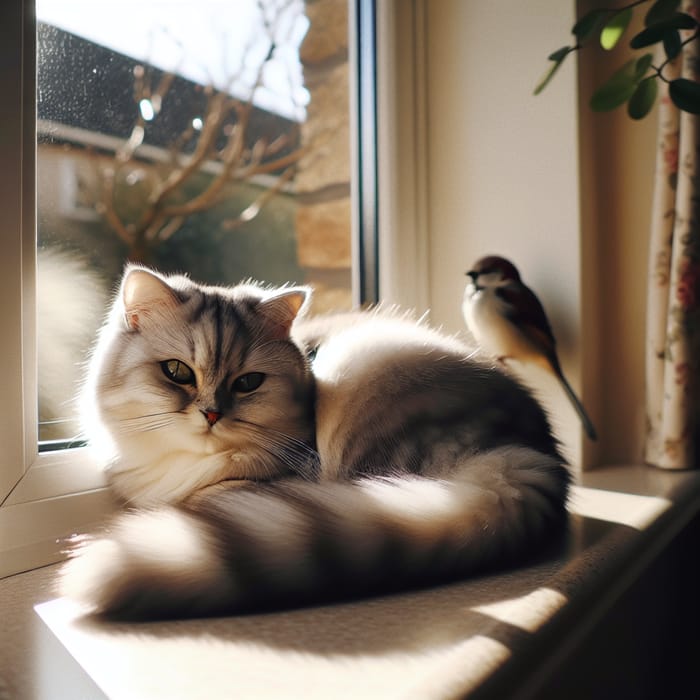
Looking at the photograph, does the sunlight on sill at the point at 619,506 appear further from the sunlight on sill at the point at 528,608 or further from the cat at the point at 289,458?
the sunlight on sill at the point at 528,608

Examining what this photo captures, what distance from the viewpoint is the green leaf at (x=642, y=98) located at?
1120 mm

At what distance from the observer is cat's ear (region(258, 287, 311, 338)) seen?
1.03 meters

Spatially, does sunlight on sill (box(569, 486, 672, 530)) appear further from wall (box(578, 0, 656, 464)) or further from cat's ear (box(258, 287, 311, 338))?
cat's ear (box(258, 287, 311, 338))

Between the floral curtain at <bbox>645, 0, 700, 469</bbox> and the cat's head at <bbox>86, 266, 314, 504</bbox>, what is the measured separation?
0.86 m

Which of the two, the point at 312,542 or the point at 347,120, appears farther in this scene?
the point at 347,120

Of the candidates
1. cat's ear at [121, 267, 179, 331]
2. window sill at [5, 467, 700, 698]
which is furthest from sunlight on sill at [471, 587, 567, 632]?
cat's ear at [121, 267, 179, 331]

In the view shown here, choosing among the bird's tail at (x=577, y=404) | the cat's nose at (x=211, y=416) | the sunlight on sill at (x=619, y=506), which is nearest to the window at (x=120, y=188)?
the cat's nose at (x=211, y=416)

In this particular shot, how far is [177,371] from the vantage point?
94cm

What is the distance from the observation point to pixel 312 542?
64cm

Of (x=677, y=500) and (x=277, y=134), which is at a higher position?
(x=277, y=134)

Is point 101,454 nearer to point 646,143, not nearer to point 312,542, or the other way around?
point 312,542

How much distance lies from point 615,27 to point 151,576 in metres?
1.22

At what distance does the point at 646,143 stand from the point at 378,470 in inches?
44.8

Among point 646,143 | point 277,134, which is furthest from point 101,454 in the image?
point 646,143
